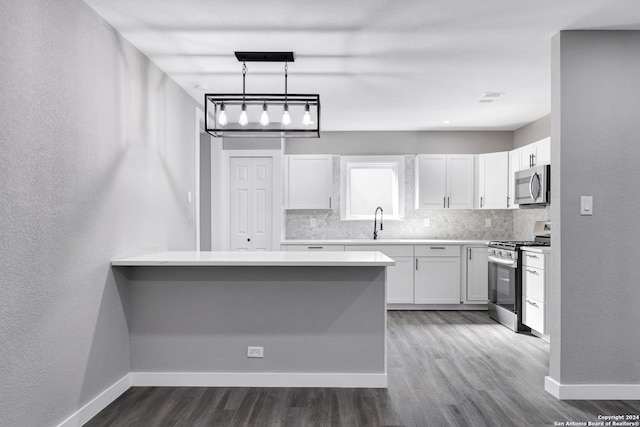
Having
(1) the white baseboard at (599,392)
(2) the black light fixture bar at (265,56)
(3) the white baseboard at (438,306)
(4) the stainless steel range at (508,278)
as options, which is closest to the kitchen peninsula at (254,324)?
(1) the white baseboard at (599,392)

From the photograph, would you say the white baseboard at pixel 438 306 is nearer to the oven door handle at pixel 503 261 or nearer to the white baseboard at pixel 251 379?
the oven door handle at pixel 503 261

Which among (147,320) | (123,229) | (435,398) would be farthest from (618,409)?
(123,229)

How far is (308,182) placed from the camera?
594cm

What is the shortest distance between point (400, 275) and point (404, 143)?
1.90 metres

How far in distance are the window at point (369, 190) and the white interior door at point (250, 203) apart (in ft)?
3.57

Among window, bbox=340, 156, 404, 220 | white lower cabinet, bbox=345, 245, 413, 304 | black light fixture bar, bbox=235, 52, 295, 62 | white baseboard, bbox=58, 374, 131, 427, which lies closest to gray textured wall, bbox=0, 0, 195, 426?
white baseboard, bbox=58, 374, 131, 427

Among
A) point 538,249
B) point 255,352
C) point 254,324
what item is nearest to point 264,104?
point 254,324

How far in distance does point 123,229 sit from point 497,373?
9.80 feet

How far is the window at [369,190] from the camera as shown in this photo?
20.2ft

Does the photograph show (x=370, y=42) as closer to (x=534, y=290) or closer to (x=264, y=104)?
(x=264, y=104)

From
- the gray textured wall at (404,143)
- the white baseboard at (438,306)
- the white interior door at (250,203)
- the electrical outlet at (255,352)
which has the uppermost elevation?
the gray textured wall at (404,143)

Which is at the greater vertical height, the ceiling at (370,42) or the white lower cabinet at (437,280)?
the ceiling at (370,42)

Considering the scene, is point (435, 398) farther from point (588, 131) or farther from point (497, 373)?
point (588, 131)

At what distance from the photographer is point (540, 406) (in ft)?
9.12
